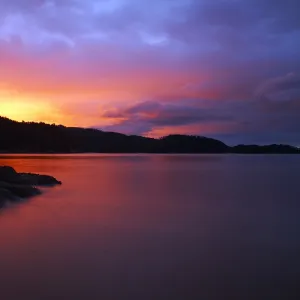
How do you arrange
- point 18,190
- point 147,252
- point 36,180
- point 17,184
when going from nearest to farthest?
point 147,252 → point 18,190 → point 17,184 → point 36,180

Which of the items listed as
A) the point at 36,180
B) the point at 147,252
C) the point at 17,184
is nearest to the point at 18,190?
the point at 17,184

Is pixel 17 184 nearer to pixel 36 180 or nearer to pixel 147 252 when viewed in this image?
pixel 36 180

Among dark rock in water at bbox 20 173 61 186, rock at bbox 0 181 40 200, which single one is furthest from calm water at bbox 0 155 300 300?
dark rock in water at bbox 20 173 61 186

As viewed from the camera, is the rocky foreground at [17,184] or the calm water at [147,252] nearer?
the calm water at [147,252]

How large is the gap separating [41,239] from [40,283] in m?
4.32

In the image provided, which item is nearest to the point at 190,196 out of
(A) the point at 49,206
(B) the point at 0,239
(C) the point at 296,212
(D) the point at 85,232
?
(C) the point at 296,212

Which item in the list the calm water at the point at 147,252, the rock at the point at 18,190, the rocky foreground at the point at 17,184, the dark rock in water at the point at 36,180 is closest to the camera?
the calm water at the point at 147,252

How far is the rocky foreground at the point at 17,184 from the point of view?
67.1 feet

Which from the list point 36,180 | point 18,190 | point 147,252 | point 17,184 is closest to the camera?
point 147,252

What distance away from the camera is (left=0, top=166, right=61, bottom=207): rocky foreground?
67.1 ft

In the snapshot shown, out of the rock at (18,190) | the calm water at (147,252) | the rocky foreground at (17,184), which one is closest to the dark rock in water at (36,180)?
the rocky foreground at (17,184)

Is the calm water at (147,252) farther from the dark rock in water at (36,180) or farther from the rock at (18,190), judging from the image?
the dark rock in water at (36,180)

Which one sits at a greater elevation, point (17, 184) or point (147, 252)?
point (17, 184)

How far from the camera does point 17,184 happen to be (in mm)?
25391
